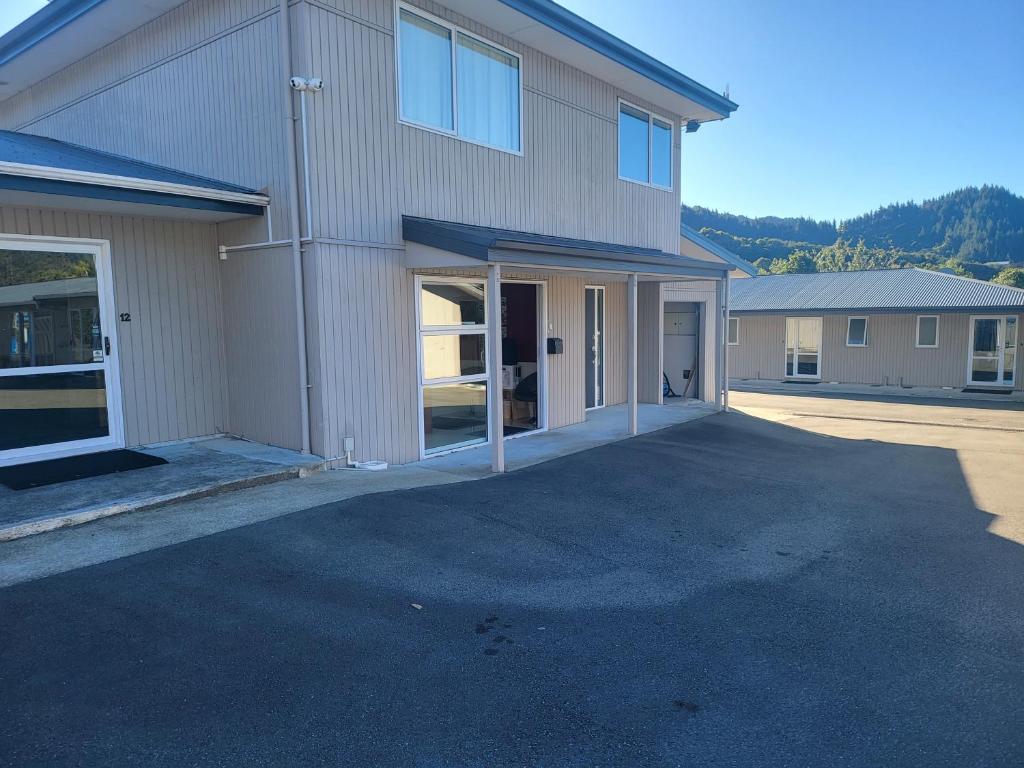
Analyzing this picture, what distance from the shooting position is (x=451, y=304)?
878cm

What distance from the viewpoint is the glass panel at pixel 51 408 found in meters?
6.99

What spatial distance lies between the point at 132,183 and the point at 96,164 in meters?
1.16

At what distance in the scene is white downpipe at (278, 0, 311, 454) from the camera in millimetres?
7047

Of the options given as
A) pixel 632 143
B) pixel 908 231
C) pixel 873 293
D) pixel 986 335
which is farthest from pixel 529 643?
pixel 908 231

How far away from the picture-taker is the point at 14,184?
19.2 ft

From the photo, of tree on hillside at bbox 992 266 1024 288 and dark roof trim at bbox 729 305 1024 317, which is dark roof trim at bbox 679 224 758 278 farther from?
tree on hillside at bbox 992 266 1024 288

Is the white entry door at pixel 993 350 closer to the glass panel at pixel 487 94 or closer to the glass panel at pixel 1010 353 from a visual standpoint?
the glass panel at pixel 1010 353

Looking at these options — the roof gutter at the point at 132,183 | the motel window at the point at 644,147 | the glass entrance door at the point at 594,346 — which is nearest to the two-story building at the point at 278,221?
the roof gutter at the point at 132,183

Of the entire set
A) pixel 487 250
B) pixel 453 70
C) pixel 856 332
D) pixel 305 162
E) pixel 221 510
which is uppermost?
pixel 453 70

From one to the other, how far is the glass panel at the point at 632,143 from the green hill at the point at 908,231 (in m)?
81.4

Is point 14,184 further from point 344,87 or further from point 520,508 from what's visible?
point 520,508

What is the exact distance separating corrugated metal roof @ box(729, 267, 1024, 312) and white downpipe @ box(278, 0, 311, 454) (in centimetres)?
1908

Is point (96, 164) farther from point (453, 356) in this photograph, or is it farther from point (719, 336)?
point (719, 336)

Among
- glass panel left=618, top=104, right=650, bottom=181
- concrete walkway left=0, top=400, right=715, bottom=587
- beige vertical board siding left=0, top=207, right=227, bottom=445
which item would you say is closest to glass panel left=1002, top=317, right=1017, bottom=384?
glass panel left=618, top=104, right=650, bottom=181
